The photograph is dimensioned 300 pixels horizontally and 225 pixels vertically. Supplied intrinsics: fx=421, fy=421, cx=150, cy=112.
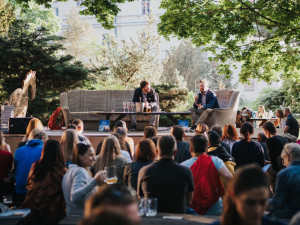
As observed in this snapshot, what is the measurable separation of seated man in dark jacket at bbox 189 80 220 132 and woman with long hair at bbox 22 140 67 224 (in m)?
8.47

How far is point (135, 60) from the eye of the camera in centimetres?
2631

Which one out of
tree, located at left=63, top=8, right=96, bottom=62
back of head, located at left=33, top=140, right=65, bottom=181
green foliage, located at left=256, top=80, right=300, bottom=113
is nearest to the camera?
back of head, located at left=33, top=140, right=65, bottom=181

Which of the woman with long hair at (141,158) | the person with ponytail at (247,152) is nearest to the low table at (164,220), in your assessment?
the woman with long hair at (141,158)

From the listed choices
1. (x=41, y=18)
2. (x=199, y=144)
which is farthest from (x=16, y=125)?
(x=41, y=18)

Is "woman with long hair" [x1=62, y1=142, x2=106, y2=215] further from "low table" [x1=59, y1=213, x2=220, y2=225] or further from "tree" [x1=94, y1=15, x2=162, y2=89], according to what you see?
"tree" [x1=94, y1=15, x2=162, y2=89]

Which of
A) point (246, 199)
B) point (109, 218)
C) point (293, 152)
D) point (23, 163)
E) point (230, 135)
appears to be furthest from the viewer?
point (230, 135)

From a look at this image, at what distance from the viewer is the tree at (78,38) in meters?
45.6

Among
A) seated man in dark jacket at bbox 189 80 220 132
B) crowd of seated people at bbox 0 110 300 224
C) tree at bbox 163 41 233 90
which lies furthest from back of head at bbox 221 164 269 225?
tree at bbox 163 41 233 90

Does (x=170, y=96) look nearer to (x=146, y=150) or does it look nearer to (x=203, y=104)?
(x=203, y=104)

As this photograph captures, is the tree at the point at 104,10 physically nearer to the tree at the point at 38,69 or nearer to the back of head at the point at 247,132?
the back of head at the point at 247,132

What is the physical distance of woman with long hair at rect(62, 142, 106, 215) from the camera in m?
3.65

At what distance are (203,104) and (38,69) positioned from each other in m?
12.3

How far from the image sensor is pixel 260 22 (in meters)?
15.6

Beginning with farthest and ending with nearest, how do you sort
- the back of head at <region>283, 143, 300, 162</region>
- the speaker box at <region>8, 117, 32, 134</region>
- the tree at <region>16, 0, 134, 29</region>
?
the tree at <region>16, 0, 134, 29</region> → the speaker box at <region>8, 117, 32, 134</region> → the back of head at <region>283, 143, 300, 162</region>
